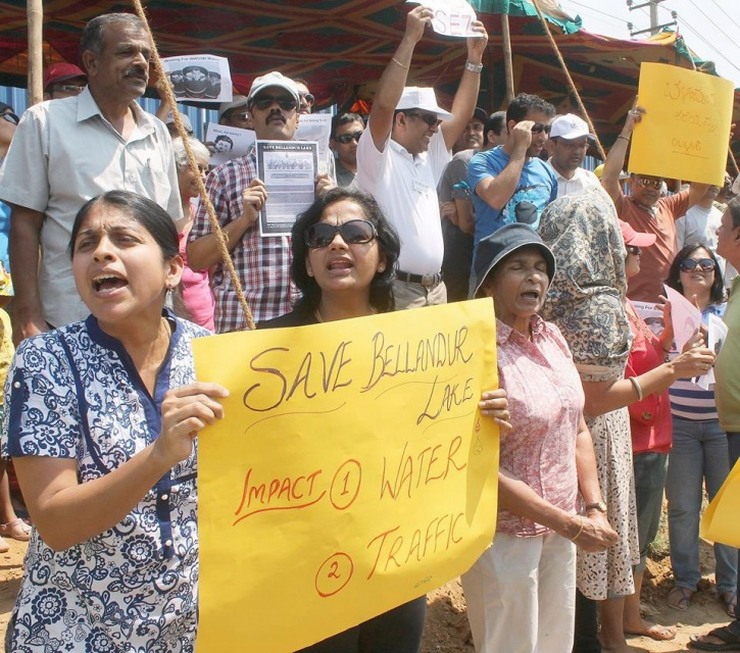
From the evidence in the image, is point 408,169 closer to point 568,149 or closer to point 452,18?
point 452,18

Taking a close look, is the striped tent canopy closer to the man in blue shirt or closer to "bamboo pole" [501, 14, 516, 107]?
"bamboo pole" [501, 14, 516, 107]

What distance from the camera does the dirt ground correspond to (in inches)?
148

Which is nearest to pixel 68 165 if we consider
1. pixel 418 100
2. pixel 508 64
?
pixel 418 100

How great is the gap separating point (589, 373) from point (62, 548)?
2022mm

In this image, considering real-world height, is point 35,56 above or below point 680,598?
above

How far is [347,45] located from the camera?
828cm

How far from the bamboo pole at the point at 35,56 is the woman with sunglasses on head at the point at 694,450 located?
3.40 metres

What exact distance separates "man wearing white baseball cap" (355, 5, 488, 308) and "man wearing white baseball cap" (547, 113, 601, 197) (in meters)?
1.04

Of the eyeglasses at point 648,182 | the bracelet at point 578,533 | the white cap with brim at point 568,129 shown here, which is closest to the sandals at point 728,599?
the eyeglasses at point 648,182

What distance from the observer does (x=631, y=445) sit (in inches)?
145

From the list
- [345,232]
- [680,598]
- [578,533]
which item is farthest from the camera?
[680,598]

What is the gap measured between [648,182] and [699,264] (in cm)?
94

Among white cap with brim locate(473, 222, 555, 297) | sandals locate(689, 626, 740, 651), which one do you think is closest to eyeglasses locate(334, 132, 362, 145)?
white cap with brim locate(473, 222, 555, 297)

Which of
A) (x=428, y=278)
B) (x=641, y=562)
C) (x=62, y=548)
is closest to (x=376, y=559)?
(x=62, y=548)
